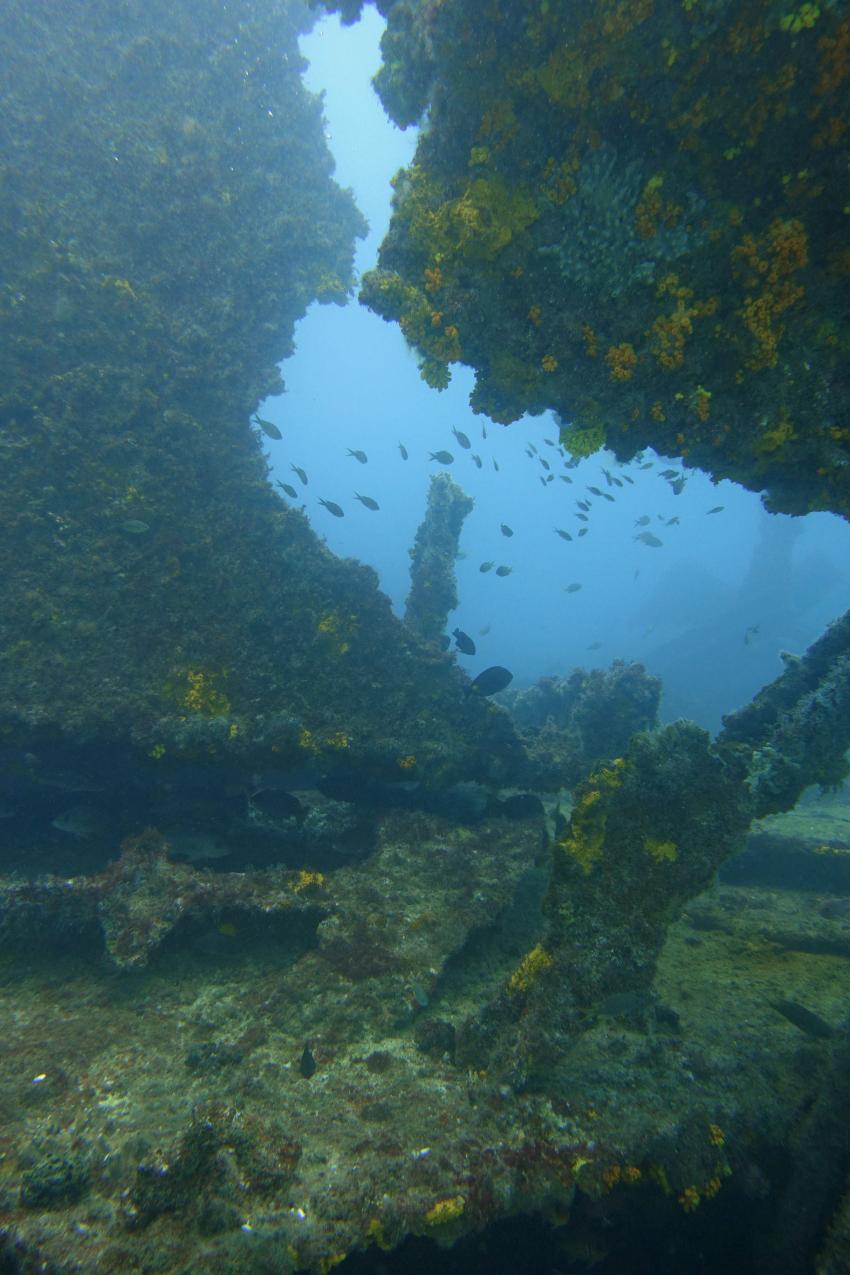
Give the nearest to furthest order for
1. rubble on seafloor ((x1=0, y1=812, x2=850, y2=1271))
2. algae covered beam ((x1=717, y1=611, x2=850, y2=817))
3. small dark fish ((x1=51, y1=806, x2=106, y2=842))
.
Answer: rubble on seafloor ((x1=0, y1=812, x2=850, y2=1271))
algae covered beam ((x1=717, y1=611, x2=850, y2=817))
small dark fish ((x1=51, y1=806, x2=106, y2=842))

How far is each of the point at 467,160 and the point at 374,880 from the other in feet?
30.7

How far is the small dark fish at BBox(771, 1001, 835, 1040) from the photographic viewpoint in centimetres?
546

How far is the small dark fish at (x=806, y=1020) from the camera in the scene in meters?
5.46

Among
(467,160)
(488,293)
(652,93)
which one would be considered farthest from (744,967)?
(467,160)

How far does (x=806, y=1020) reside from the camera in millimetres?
5496

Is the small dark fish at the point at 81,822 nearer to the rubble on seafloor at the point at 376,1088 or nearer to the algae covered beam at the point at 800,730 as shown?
the rubble on seafloor at the point at 376,1088

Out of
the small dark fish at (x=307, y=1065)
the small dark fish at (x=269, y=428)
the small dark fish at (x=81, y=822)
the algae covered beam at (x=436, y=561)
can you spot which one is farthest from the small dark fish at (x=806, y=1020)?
the small dark fish at (x=269, y=428)

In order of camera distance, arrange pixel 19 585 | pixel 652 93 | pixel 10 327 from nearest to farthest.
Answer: pixel 652 93, pixel 19 585, pixel 10 327

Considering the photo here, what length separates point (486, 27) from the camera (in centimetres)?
567

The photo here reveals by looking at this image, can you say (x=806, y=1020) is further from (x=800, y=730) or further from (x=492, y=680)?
(x=492, y=680)

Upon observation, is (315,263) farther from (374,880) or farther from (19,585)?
(374,880)

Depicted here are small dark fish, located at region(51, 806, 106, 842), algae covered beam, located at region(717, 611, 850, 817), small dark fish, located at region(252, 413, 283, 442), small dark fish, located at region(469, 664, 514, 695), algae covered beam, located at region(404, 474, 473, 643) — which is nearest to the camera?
algae covered beam, located at region(717, 611, 850, 817)

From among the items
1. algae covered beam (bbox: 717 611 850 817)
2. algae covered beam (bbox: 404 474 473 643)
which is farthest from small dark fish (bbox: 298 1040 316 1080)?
algae covered beam (bbox: 404 474 473 643)

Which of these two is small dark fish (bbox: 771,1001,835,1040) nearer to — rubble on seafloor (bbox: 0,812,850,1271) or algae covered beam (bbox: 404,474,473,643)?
rubble on seafloor (bbox: 0,812,850,1271)
